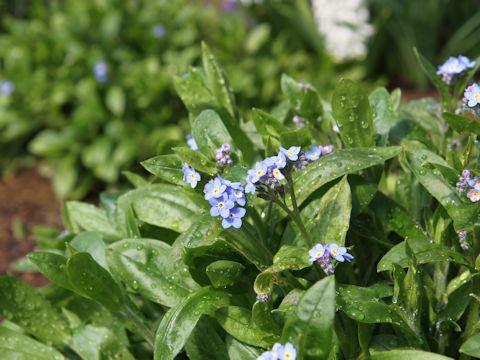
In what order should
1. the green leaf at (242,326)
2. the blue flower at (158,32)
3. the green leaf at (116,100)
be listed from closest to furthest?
the green leaf at (242,326) → the green leaf at (116,100) → the blue flower at (158,32)

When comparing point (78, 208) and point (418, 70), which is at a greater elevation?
point (78, 208)

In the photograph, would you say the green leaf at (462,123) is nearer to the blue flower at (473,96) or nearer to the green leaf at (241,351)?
the blue flower at (473,96)

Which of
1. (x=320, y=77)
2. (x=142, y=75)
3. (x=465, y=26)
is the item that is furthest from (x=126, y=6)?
(x=465, y=26)

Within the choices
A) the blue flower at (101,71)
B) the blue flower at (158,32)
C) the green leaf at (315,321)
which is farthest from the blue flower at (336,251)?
the blue flower at (158,32)

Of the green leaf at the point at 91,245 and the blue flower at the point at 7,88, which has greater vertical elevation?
the green leaf at the point at 91,245

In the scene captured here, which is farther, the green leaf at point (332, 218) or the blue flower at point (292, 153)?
the green leaf at point (332, 218)

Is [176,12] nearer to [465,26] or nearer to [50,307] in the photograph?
[465,26]

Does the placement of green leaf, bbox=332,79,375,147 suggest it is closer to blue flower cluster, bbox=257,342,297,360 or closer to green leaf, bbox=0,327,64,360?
blue flower cluster, bbox=257,342,297,360
